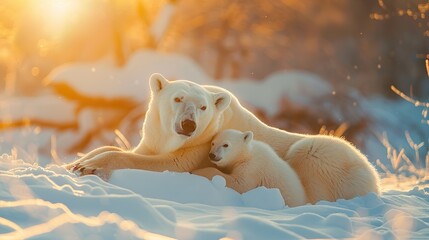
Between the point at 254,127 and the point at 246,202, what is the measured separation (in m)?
1.24

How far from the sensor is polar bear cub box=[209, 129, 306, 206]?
4.57 m

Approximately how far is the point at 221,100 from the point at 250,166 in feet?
2.07

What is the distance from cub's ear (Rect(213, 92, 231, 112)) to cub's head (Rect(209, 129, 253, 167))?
26 centimetres

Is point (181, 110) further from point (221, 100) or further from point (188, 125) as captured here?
point (221, 100)

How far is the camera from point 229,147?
4703mm

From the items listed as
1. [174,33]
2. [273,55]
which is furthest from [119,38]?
[273,55]

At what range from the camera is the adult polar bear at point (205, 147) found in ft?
15.2

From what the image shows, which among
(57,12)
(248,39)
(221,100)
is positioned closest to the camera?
(221,100)

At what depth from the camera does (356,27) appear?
2138 centimetres

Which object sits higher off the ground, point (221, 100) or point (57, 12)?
point (57, 12)

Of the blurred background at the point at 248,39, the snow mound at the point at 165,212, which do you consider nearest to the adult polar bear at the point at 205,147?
the snow mound at the point at 165,212

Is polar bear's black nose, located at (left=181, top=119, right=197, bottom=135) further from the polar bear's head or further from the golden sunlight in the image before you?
the golden sunlight

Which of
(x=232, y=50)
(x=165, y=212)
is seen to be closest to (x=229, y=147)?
(x=165, y=212)

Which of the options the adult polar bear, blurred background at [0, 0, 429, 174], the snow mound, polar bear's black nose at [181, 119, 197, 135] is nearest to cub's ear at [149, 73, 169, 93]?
the adult polar bear
